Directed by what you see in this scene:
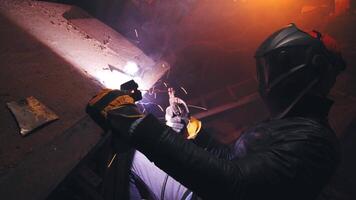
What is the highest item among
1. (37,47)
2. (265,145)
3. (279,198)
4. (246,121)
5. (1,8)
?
(1,8)

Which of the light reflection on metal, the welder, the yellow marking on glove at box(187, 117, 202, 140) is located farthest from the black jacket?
the light reflection on metal

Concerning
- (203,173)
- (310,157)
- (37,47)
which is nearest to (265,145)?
(310,157)

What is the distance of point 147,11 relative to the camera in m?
4.88

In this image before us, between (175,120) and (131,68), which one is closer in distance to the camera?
(175,120)

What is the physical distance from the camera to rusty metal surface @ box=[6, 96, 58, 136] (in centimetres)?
183

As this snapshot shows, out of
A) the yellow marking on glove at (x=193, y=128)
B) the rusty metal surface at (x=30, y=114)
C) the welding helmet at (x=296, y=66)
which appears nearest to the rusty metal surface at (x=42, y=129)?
the rusty metal surface at (x=30, y=114)

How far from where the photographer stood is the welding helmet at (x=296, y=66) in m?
2.06

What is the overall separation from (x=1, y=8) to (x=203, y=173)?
2775 mm

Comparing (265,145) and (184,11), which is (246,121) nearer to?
(184,11)

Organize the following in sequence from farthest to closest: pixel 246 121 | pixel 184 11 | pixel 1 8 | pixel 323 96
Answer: pixel 246 121 → pixel 184 11 → pixel 1 8 → pixel 323 96

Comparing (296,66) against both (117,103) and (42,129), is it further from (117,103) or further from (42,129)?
(42,129)

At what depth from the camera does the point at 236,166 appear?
5.85 ft

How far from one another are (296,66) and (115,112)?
1430 mm

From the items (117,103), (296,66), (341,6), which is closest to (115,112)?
(117,103)
